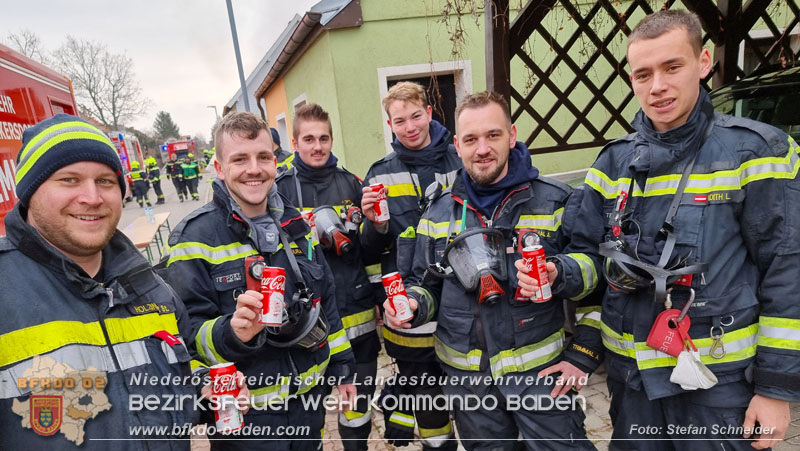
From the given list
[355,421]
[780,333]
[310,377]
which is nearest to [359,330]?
[355,421]

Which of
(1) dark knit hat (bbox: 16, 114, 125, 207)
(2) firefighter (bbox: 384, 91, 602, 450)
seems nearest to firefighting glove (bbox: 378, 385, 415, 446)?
(2) firefighter (bbox: 384, 91, 602, 450)

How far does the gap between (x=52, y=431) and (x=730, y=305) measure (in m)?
2.39

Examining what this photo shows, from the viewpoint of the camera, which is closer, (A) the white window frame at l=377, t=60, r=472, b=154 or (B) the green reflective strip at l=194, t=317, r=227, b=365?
(B) the green reflective strip at l=194, t=317, r=227, b=365

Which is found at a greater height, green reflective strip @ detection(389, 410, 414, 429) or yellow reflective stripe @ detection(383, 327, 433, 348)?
yellow reflective stripe @ detection(383, 327, 433, 348)

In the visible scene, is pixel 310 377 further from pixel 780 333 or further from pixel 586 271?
pixel 780 333

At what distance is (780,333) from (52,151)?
2656 millimetres

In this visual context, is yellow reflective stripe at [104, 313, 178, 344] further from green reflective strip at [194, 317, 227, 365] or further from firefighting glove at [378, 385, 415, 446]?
firefighting glove at [378, 385, 415, 446]

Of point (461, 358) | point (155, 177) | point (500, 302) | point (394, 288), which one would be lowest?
point (461, 358)

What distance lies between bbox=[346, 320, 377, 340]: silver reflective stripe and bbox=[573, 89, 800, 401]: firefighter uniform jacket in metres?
1.81

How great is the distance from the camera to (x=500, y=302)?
207 cm

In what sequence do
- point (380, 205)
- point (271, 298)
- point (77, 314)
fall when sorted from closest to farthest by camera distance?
point (77, 314)
point (271, 298)
point (380, 205)

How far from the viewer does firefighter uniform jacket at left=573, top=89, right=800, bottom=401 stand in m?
1.58

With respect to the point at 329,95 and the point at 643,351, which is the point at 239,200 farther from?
the point at 329,95

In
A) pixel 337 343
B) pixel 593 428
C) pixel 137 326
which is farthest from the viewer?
pixel 593 428
